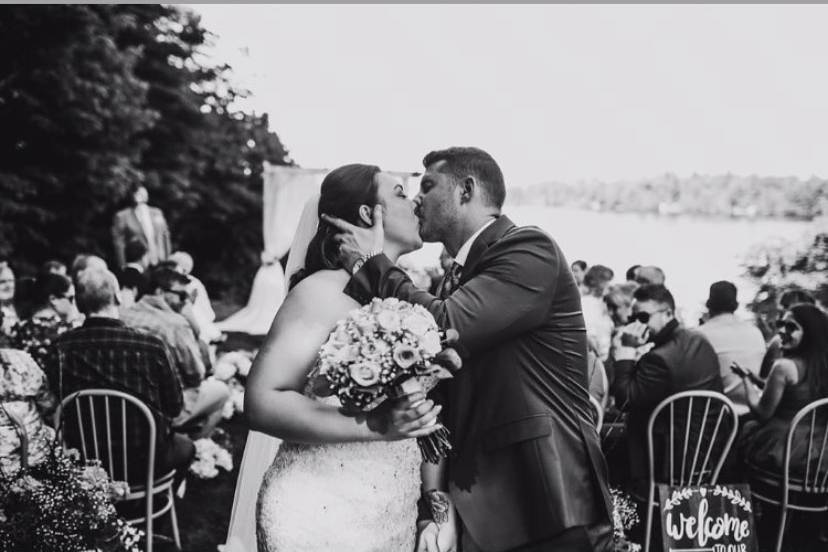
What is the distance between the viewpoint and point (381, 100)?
15305mm

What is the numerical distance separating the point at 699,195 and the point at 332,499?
31.8 ft

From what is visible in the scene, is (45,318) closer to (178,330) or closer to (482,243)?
(178,330)

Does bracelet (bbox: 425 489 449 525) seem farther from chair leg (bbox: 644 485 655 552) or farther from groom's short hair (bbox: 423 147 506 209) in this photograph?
chair leg (bbox: 644 485 655 552)

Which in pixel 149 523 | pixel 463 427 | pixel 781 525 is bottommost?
pixel 149 523

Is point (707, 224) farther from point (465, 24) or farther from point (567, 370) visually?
point (567, 370)

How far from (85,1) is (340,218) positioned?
1095cm

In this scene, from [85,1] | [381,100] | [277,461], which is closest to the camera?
[277,461]

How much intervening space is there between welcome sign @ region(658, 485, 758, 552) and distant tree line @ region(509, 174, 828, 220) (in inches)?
264

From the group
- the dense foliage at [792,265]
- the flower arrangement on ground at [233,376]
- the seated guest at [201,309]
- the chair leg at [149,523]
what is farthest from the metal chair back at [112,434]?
the dense foliage at [792,265]

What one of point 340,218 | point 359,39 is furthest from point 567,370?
point 359,39

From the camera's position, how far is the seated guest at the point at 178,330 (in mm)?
4852

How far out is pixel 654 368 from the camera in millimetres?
3945

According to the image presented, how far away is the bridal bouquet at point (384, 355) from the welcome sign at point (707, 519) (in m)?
2.12

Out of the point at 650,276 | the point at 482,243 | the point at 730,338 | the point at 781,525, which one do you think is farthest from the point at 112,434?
the point at 650,276
